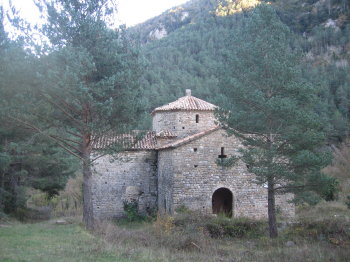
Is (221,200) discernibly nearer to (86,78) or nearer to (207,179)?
(207,179)

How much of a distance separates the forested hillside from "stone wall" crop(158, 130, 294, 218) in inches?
692

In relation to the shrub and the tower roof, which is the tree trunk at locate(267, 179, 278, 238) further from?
the shrub

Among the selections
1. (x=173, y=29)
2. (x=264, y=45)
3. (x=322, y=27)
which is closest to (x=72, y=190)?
(x=264, y=45)

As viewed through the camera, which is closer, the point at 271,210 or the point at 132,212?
the point at 271,210

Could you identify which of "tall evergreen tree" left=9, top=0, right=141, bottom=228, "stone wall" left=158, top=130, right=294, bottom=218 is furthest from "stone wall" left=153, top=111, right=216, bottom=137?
"tall evergreen tree" left=9, top=0, right=141, bottom=228

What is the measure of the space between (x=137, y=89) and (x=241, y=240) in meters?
6.75

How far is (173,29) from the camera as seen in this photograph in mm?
75875

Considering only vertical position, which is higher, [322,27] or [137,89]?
[322,27]

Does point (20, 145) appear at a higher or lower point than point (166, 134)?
lower

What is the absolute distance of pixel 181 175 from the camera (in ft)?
52.0

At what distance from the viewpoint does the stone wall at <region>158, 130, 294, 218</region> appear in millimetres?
15750

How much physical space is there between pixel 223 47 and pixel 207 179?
35465 mm

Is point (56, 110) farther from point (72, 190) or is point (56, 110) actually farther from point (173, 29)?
point (173, 29)

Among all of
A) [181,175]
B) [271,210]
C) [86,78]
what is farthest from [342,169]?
[86,78]
